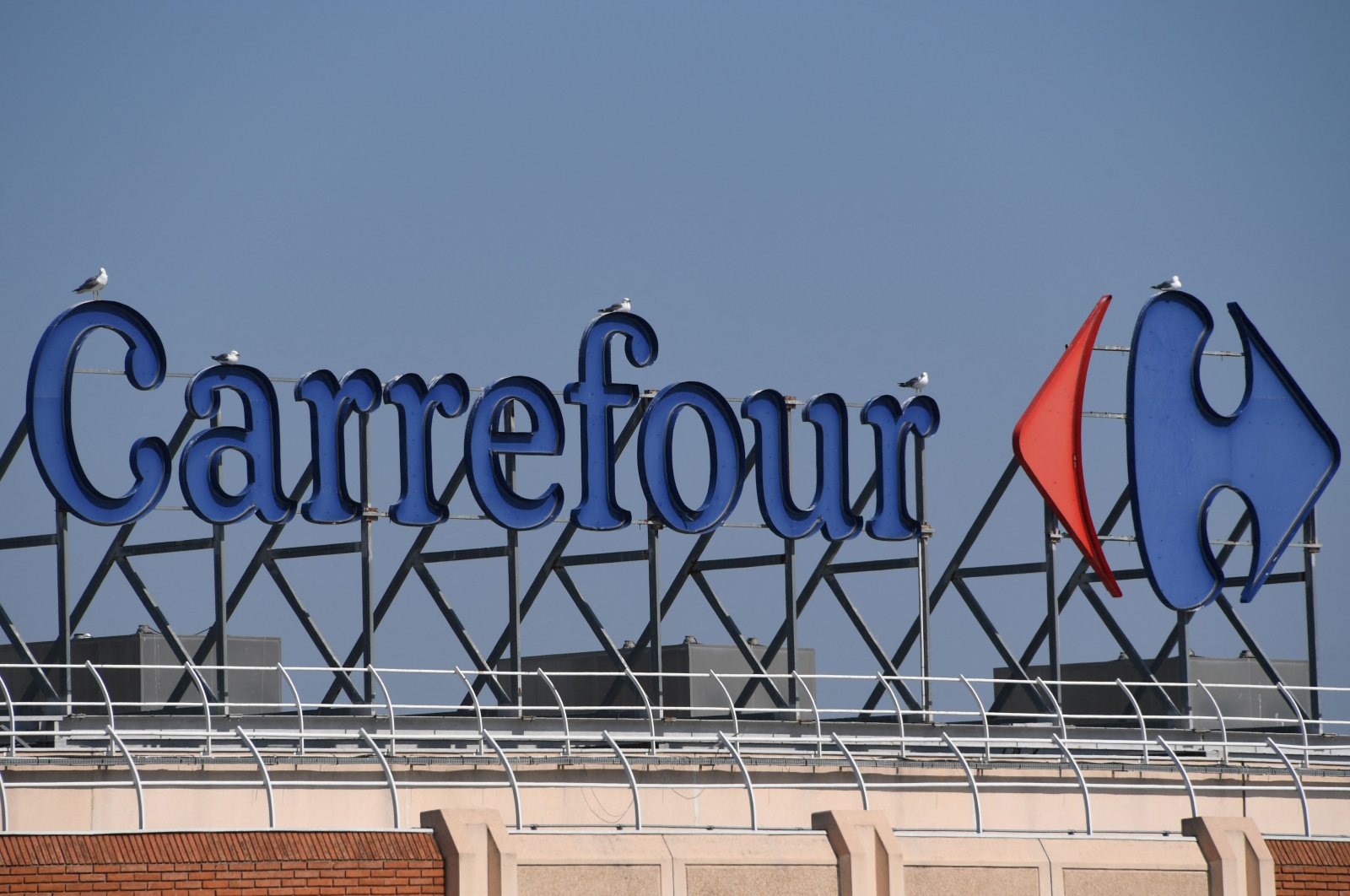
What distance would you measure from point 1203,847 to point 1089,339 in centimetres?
2099

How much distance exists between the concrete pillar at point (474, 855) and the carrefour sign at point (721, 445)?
15934 mm

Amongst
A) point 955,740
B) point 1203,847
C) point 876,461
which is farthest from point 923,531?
point 1203,847

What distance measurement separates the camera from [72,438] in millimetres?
40812

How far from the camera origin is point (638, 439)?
46656mm

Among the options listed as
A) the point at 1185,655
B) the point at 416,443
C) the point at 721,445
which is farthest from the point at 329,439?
the point at 1185,655

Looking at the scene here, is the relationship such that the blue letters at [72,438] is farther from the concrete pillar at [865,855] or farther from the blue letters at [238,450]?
the concrete pillar at [865,855]

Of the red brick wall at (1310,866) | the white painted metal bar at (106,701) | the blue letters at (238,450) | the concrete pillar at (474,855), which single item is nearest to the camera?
the concrete pillar at (474,855)

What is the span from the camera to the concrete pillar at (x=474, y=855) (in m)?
26.5

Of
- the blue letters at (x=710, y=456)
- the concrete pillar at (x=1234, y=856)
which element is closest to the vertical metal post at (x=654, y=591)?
the blue letters at (x=710, y=456)

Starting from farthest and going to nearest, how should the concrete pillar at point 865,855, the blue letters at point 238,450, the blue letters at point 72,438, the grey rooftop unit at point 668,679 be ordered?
the grey rooftop unit at point 668,679, the blue letters at point 238,450, the blue letters at point 72,438, the concrete pillar at point 865,855

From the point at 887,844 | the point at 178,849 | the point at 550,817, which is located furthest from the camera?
the point at 550,817

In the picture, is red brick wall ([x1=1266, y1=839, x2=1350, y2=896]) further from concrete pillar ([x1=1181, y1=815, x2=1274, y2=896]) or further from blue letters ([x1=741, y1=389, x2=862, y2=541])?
blue letters ([x1=741, y1=389, x2=862, y2=541])

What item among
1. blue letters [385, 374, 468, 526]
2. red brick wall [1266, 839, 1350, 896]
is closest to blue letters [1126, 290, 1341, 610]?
blue letters [385, 374, 468, 526]

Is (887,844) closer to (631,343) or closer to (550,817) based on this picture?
(550,817)
